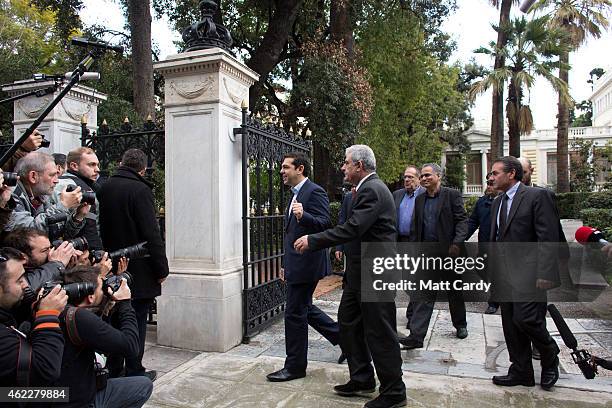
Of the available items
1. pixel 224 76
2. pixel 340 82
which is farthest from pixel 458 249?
pixel 340 82

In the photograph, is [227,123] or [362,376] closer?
[362,376]

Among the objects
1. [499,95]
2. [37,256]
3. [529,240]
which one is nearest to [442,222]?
[529,240]

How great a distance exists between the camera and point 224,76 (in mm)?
5090

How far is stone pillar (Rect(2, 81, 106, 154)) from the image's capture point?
6.10 metres

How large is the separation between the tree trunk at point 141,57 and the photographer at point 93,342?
27.8ft

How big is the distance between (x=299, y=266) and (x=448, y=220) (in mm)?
2186

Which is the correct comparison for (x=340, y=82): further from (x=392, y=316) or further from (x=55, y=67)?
(x=55, y=67)

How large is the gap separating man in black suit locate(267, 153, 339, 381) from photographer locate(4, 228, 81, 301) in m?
2.05

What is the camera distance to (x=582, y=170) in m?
25.5

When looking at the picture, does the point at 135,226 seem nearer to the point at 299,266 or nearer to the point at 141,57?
the point at 299,266

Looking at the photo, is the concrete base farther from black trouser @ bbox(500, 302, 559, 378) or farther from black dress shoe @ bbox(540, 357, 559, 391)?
black dress shoe @ bbox(540, 357, 559, 391)

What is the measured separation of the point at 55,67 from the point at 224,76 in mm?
15402

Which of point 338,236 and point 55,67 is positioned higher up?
point 55,67

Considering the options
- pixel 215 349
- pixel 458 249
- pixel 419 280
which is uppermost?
pixel 458 249
